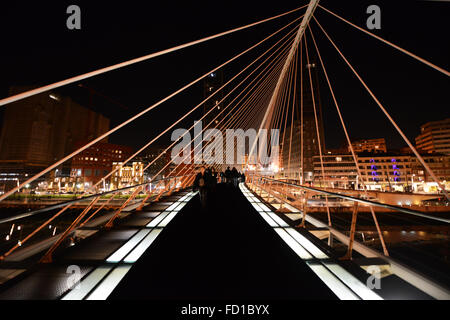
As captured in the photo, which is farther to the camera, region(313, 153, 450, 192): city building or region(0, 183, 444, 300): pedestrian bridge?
region(313, 153, 450, 192): city building

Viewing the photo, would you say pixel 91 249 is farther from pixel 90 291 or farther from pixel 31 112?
pixel 31 112

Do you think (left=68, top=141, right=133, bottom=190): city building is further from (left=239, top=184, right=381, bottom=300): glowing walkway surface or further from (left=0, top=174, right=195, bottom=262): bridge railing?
(left=239, top=184, right=381, bottom=300): glowing walkway surface

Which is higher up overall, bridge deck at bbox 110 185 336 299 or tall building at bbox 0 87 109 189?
tall building at bbox 0 87 109 189

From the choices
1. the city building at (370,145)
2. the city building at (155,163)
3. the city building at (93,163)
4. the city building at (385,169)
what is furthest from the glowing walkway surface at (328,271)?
the city building at (370,145)

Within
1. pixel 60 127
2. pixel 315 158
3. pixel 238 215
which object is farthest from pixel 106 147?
pixel 238 215

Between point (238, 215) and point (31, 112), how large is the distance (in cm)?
9451

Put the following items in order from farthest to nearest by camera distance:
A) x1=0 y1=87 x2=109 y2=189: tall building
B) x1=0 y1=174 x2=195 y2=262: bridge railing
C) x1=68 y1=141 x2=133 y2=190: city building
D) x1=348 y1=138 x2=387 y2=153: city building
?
x1=348 y1=138 x2=387 y2=153: city building, x1=68 y1=141 x2=133 y2=190: city building, x1=0 y1=87 x2=109 y2=189: tall building, x1=0 y1=174 x2=195 y2=262: bridge railing

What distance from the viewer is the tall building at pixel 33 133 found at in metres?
65.2

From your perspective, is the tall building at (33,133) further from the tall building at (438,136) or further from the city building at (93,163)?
the tall building at (438,136)

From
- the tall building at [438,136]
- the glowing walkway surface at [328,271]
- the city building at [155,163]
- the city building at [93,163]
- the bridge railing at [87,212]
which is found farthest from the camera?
the tall building at [438,136]

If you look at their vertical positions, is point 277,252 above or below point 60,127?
below

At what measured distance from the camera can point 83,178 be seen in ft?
214

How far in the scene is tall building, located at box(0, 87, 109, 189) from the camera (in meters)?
65.2

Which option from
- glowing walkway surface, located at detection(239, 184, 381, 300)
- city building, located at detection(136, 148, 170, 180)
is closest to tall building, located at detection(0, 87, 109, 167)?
city building, located at detection(136, 148, 170, 180)
